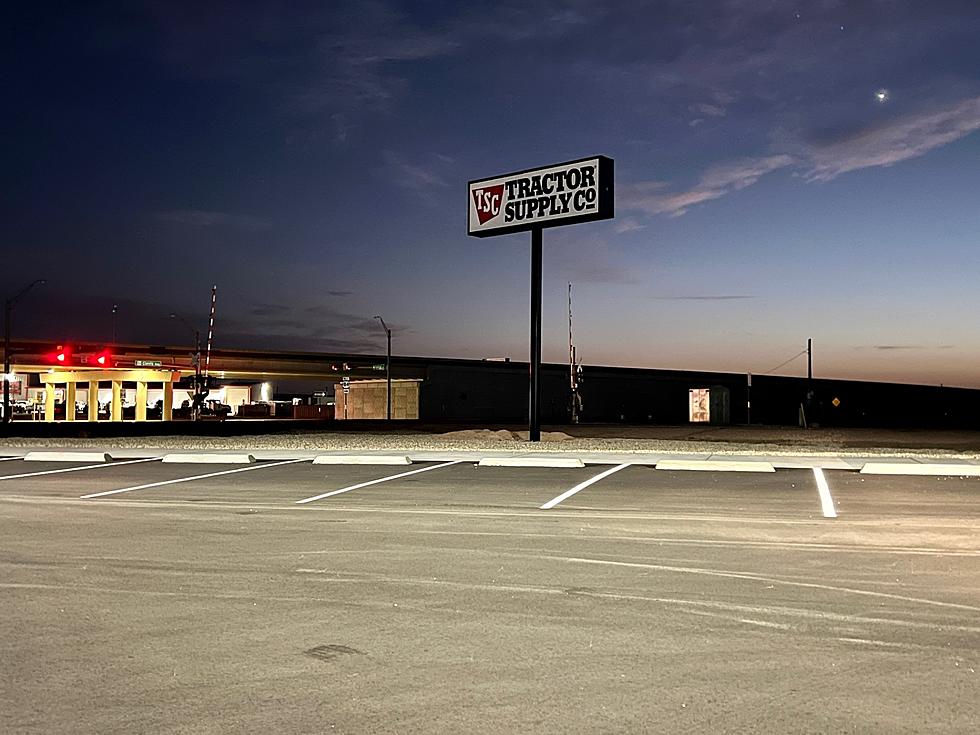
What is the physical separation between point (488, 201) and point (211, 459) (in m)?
11.8

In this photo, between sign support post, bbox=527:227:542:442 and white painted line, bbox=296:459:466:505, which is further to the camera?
sign support post, bbox=527:227:542:442

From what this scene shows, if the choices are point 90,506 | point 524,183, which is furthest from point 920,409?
point 90,506

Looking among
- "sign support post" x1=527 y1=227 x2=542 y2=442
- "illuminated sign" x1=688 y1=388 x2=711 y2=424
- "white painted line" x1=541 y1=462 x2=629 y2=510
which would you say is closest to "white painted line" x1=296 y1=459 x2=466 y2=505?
"white painted line" x1=541 y1=462 x2=629 y2=510

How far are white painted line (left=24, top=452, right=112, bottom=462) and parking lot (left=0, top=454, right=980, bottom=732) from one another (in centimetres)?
844

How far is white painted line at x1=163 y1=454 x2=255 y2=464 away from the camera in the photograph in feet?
70.0

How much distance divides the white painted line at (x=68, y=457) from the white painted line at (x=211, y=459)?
1620 mm

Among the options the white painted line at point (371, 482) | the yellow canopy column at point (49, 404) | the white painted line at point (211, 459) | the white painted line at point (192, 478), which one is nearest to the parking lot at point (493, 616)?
the white painted line at point (371, 482)

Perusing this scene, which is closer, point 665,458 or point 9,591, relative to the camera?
point 9,591

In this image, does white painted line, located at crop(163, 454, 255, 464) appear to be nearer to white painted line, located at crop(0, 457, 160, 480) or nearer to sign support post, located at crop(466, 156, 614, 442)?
white painted line, located at crop(0, 457, 160, 480)

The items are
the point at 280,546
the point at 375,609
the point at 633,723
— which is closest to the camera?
the point at 633,723

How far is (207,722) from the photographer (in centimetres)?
501

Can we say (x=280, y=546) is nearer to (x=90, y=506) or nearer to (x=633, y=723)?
(x=90, y=506)

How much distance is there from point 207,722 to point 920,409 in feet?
382

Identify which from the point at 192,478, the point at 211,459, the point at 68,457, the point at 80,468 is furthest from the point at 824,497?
the point at 68,457
